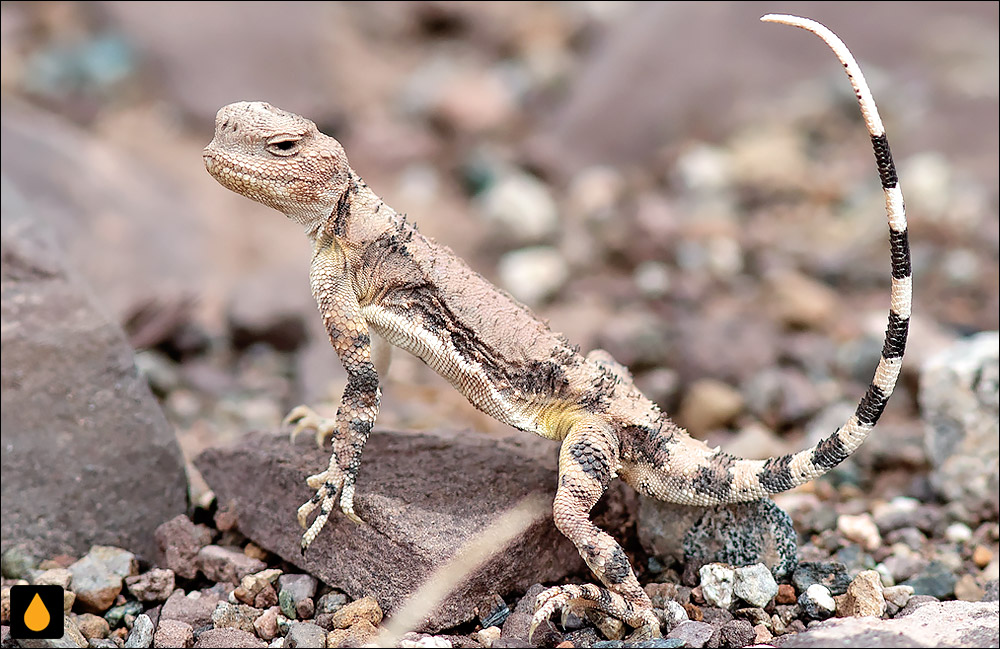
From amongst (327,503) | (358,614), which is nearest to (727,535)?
(358,614)

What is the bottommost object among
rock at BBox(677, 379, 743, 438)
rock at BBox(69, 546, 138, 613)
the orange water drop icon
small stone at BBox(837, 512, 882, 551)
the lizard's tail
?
rock at BBox(677, 379, 743, 438)

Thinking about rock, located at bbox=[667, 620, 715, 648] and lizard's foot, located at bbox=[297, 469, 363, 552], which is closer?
rock, located at bbox=[667, 620, 715, 648]

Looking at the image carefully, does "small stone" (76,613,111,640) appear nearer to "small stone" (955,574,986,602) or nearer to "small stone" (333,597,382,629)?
"small stone" (333,597,382,629)

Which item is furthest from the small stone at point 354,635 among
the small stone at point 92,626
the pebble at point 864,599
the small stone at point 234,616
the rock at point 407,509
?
the pebble at point 864,599

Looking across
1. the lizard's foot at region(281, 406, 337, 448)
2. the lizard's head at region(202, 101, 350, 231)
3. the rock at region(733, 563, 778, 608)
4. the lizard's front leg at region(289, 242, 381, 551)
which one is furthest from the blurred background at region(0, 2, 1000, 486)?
the rock at region(733, 563, 778, 608)

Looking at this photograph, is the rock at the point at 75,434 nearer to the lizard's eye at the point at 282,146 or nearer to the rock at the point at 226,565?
the rock at the point at 226,565

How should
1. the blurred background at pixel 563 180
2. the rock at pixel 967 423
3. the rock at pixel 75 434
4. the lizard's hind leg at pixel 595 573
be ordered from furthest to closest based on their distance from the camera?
1. the blurred background at pixel 563 180
2. the rock at pixel 967 423
3. the rock at pixel 75 434
4. the lizard's hind leg at pixel 595 573
